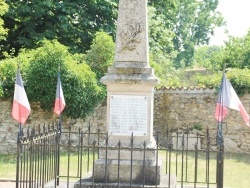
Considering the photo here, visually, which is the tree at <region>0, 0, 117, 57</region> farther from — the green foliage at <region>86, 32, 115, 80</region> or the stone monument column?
the stone monument column

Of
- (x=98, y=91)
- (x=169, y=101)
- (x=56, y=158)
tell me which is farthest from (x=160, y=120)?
(x=56, y=158)

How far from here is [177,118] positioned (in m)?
17.0

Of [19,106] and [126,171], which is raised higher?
[19,106]

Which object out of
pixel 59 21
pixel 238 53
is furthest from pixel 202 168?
pixel 238 53

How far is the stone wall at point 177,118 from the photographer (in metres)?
14.5

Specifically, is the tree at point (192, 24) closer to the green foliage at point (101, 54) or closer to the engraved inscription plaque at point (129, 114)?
the green foliage at point (101, 54)

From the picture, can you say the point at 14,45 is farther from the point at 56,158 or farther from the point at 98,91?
the point at 56,158

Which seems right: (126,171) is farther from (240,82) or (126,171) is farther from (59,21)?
(59,21)

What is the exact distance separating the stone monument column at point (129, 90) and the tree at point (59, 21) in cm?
1095

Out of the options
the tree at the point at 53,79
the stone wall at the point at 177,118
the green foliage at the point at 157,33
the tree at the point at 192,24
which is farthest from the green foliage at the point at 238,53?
the tree at the point at 192,24

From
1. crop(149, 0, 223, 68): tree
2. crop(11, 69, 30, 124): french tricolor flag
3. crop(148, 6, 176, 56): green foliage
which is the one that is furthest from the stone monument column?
crop(149, 0, 223, 68): tree

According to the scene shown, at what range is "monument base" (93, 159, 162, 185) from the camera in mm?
6891

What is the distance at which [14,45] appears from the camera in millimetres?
18766

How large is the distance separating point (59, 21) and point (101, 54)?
12.2ft
